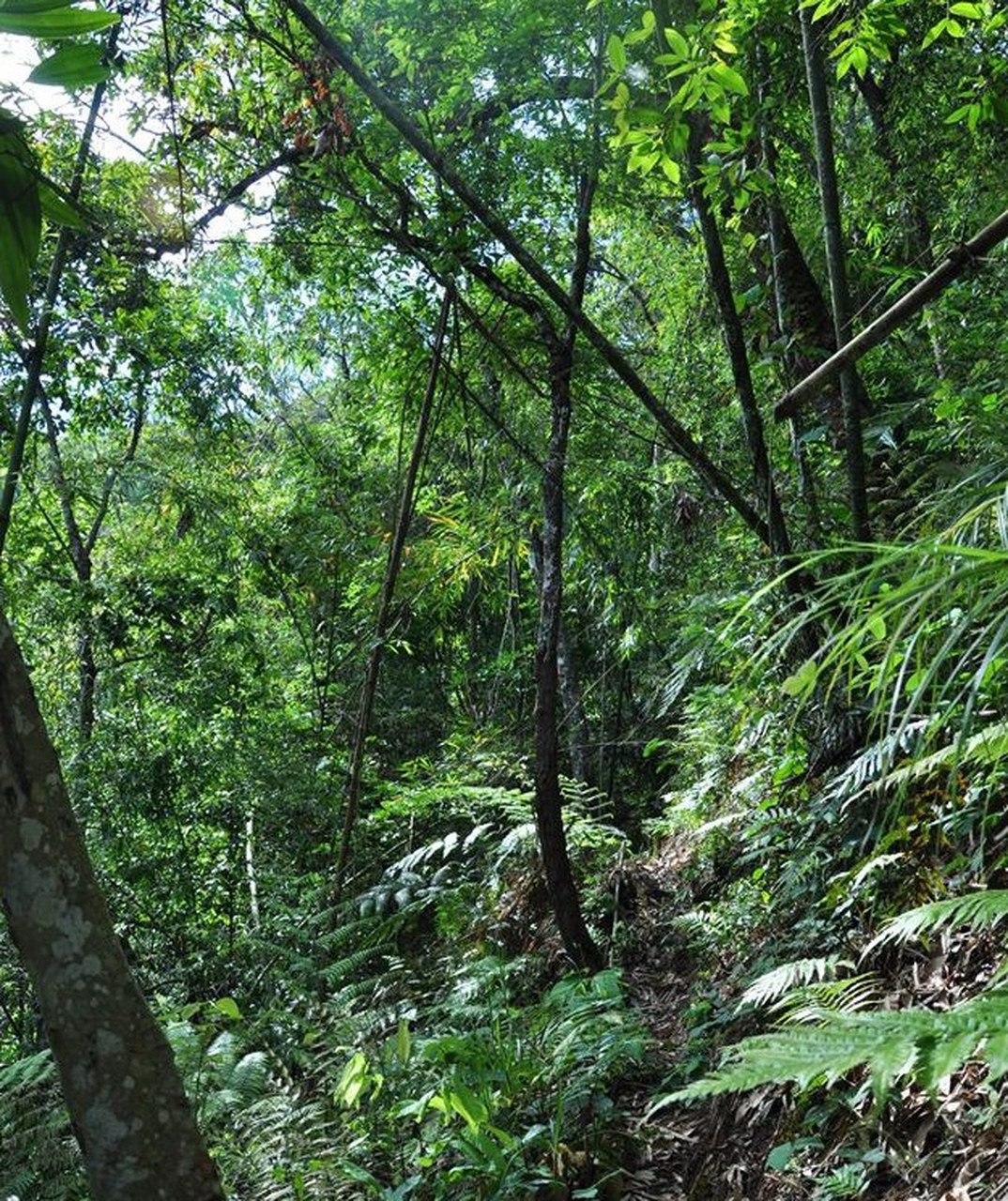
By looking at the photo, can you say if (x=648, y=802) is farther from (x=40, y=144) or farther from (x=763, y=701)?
(x=40, y=144)

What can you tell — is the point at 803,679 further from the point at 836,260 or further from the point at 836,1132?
the point at 836,260

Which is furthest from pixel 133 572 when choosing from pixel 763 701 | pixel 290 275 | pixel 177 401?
pixel 763 701

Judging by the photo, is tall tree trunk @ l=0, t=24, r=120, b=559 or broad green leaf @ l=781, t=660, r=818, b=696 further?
tall tree trunk @ l=0, t=24, r=120, b=559

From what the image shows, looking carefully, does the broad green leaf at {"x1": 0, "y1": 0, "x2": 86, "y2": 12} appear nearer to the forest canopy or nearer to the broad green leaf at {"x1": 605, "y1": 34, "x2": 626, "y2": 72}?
the forest canopy

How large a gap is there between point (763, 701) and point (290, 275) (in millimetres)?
3197

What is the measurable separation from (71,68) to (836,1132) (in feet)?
8.82

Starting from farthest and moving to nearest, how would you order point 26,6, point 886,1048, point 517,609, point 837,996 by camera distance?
1. point 517,609
2. point 837,996
3. point 26,6
4. point 886,1048

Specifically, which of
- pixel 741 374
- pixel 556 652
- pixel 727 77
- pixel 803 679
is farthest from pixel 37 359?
pixel 803 679

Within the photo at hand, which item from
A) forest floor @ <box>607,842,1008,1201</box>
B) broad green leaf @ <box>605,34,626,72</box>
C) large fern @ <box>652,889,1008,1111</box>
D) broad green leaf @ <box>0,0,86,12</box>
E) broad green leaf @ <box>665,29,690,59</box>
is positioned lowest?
forest floor @ <box>607,842,1008,1201</box>

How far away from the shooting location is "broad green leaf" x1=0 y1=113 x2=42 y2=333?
144 centimetres

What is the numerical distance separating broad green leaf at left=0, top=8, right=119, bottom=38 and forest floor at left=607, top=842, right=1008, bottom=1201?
6.56ft

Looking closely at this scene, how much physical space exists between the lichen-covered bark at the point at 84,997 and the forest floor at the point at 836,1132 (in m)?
1.16

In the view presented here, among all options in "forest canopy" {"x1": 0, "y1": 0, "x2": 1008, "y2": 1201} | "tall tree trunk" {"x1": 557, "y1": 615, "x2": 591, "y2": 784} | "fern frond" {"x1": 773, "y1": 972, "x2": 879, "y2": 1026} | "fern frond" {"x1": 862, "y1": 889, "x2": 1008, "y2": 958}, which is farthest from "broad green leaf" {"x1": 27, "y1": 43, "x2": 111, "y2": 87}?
"tall tree trunk" {"x1": 557, "y1": 615, "x2": 591, "y2": 784}

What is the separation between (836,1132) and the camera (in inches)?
98.0
